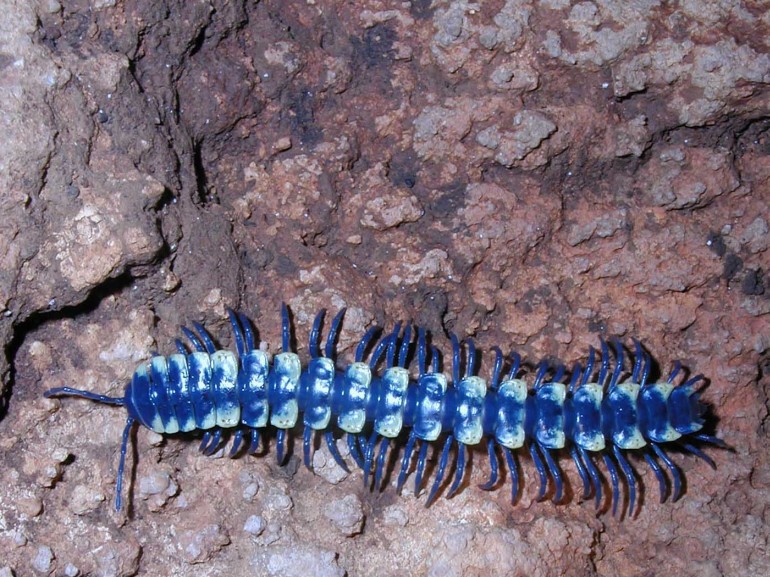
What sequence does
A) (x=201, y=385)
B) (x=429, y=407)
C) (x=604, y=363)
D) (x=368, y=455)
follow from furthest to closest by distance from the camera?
1. (x=604, y=363)
2. (x=368, y=455)
3. (x=429, y=407)
4. (x=201, y=385)

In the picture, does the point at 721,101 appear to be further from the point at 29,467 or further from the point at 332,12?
the point at 29,467

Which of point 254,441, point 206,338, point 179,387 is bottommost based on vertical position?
point 254,441

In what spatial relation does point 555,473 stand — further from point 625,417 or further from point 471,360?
point 471,360

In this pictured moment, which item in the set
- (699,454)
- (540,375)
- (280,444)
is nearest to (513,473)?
(540,375)

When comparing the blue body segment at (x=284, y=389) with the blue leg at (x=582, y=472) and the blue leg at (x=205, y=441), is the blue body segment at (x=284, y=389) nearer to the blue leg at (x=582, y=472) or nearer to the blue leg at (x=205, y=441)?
the blue leg at (x=205, y=441)

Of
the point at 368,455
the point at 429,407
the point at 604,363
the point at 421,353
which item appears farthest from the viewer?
the point at 604,363

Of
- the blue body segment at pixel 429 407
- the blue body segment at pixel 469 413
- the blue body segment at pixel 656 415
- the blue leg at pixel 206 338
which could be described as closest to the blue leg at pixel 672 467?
the blue body segment at pixel 656 415

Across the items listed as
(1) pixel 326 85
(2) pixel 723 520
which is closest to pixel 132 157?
(1) pixel 326 85

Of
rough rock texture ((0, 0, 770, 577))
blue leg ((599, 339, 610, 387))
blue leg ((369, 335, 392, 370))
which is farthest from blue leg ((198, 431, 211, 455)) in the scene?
blue leg ((599, 339, 610, 387))
